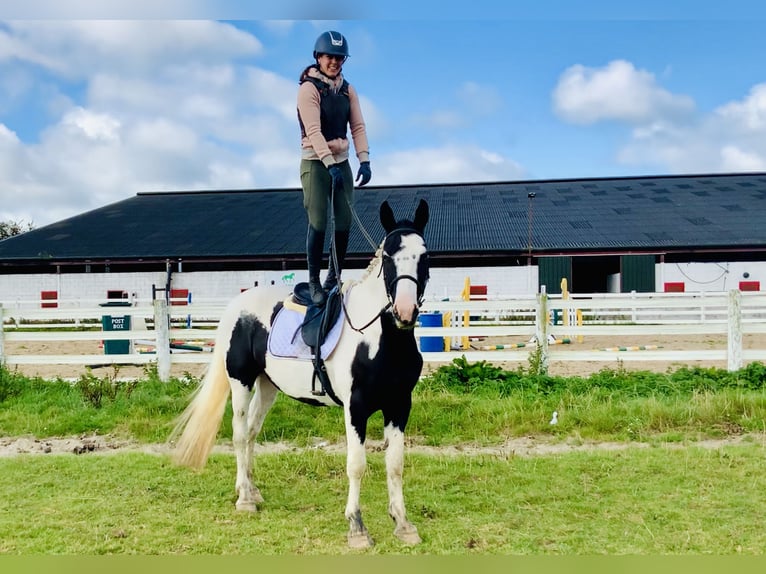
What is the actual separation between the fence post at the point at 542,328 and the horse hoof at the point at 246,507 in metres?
4.80

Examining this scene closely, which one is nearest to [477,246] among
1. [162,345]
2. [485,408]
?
[162,345]

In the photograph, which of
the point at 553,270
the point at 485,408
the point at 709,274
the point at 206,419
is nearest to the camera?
the point at 206,419

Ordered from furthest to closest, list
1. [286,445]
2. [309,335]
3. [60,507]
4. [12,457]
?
1. [286,445]
2. [12,457]
3. [60,507]
4. [309,335]

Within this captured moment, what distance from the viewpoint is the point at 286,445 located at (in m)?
5.70

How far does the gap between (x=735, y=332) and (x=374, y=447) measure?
558 cm

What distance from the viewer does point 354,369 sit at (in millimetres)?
3439

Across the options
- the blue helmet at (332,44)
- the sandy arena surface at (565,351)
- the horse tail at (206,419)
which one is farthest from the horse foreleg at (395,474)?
the sandy arena surface at (565,351)

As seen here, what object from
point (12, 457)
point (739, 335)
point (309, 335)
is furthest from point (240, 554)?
point (739, 335)

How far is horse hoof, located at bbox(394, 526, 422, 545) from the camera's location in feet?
10.9

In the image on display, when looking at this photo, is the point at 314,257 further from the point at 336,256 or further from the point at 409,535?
the point at 409,535

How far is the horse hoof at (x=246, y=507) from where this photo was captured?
3916mm

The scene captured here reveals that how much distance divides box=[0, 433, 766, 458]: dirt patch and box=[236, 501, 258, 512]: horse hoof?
4.68 feet

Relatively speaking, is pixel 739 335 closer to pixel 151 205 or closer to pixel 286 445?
pixel 286 445

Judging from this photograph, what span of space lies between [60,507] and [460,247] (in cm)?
1956
